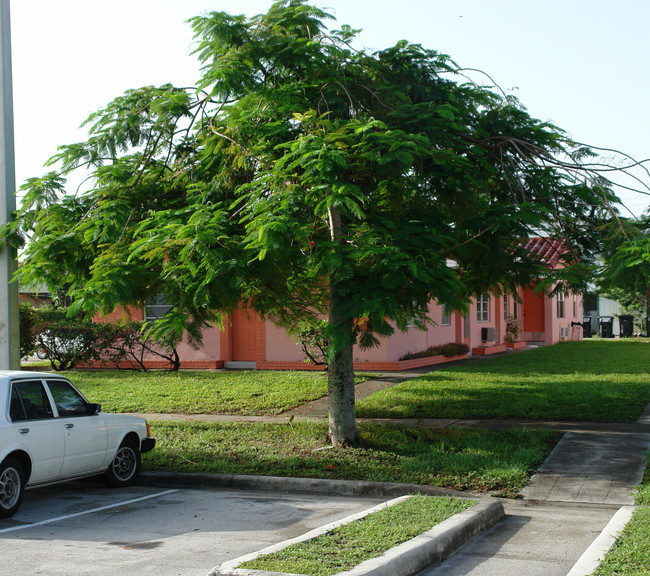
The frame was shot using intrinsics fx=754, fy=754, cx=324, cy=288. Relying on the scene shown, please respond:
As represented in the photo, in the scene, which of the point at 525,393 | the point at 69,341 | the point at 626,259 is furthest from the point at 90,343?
the point at 626,259

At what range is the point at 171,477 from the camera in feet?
32.2

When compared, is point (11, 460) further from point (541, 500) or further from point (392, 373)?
point (392, 373)

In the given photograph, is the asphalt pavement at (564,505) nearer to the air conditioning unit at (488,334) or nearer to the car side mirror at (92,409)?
the car side mirror at (92,409)

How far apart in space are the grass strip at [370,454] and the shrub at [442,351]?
9.66 m

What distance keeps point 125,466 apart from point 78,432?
1226 mm

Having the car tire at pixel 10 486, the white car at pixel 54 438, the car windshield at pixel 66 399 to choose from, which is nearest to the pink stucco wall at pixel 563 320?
the white car at pixel 54 438

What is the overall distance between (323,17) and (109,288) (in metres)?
4.98

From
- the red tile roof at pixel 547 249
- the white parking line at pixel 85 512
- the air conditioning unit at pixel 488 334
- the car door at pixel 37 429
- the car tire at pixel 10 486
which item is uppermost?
the red tile roof at pixel 547 249

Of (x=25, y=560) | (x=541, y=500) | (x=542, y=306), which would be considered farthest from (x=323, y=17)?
(x=542, y=306)

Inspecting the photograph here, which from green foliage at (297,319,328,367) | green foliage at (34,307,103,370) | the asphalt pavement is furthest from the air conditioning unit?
the asphalt pavement

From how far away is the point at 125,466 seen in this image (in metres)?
9.66

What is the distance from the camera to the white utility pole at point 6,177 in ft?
31.6

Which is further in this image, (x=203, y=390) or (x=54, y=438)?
(x=203, y=390)

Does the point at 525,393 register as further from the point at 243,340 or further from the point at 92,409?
the point at 92,409
